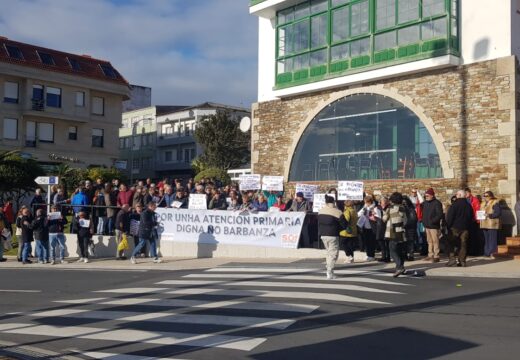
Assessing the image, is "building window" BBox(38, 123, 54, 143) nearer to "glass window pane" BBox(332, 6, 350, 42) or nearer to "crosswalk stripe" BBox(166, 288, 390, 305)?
"glass window pane" BBox(332, 6, 350, 42)

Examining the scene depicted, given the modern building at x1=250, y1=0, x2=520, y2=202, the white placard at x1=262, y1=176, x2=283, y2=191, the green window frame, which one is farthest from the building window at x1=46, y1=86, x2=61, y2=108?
the white placard at x1=262, y1=176, x2=283, y2=191

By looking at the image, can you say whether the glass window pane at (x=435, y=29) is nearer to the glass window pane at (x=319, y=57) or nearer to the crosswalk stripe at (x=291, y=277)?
the glass window pane at (x=319, y=57)

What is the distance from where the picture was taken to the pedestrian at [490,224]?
16.4m

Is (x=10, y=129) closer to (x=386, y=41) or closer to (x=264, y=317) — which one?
(x=386, y=41)

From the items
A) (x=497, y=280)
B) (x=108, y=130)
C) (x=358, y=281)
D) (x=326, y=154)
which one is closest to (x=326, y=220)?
(x=358, y=281)

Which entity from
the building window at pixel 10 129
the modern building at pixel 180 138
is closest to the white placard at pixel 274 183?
the building window at pixel 10 129

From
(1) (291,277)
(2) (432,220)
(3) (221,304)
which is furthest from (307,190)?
(3) (221,304)

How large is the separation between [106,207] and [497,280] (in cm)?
1234

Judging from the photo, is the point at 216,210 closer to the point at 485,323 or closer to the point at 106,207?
the point at 106,207

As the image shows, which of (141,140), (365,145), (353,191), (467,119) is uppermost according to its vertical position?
(141,140)

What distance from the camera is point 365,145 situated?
Answer: 22266 mm

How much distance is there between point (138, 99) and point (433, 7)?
64.2 metres

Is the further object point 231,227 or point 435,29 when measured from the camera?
point 435,29

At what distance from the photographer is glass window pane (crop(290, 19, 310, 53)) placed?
2431 cm
